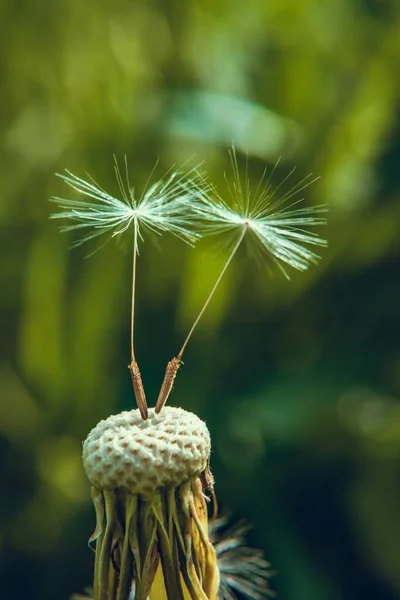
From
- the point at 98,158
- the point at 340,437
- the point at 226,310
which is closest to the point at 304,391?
the point at 340,437

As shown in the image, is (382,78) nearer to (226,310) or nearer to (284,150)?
(284,150)

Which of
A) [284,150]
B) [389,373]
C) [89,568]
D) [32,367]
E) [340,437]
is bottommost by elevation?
[89,568]

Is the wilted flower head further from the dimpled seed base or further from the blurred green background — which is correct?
the blurred green background

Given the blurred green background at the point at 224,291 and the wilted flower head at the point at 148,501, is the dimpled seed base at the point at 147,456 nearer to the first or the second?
the wilted flower head at the point at 148,501

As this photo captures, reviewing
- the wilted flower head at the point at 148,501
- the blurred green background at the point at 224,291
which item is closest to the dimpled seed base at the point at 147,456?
the wilted flower head at the point at 148,501

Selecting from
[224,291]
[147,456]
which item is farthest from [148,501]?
[224,291]
